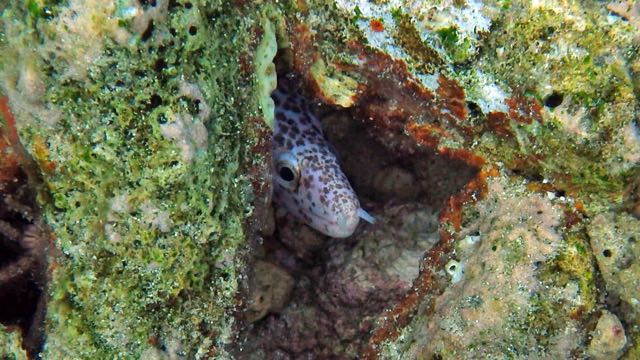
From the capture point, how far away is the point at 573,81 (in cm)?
211

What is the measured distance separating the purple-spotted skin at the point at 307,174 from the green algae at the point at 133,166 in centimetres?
140

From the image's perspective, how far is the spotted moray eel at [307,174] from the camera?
11.9ft

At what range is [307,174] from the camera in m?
3.78

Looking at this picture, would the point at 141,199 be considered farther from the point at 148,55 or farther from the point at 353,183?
the point at 353,183

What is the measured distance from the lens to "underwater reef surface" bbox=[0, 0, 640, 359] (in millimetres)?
1963

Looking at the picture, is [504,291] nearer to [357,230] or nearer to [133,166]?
[357,230]

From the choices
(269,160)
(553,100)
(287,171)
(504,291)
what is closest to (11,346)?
(269,160)

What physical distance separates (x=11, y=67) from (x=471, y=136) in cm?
231

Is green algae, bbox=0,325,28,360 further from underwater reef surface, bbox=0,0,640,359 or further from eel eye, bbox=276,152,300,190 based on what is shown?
eel eye, bbox=276,152,300,190

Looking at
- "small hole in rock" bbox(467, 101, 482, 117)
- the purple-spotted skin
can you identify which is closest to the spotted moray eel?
the purple-spotted skin

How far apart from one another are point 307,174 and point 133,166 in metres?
1.91

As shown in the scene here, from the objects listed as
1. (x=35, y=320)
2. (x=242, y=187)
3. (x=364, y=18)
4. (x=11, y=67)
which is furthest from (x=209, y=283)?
(x=364, y=18)

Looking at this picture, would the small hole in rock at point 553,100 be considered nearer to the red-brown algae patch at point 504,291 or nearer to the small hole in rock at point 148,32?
the red-brown algae patch at point 504,291

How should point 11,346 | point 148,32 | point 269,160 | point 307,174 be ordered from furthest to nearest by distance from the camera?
1. point 307,174
2. point 269,160
3. point 11,346
4. point 148,32
